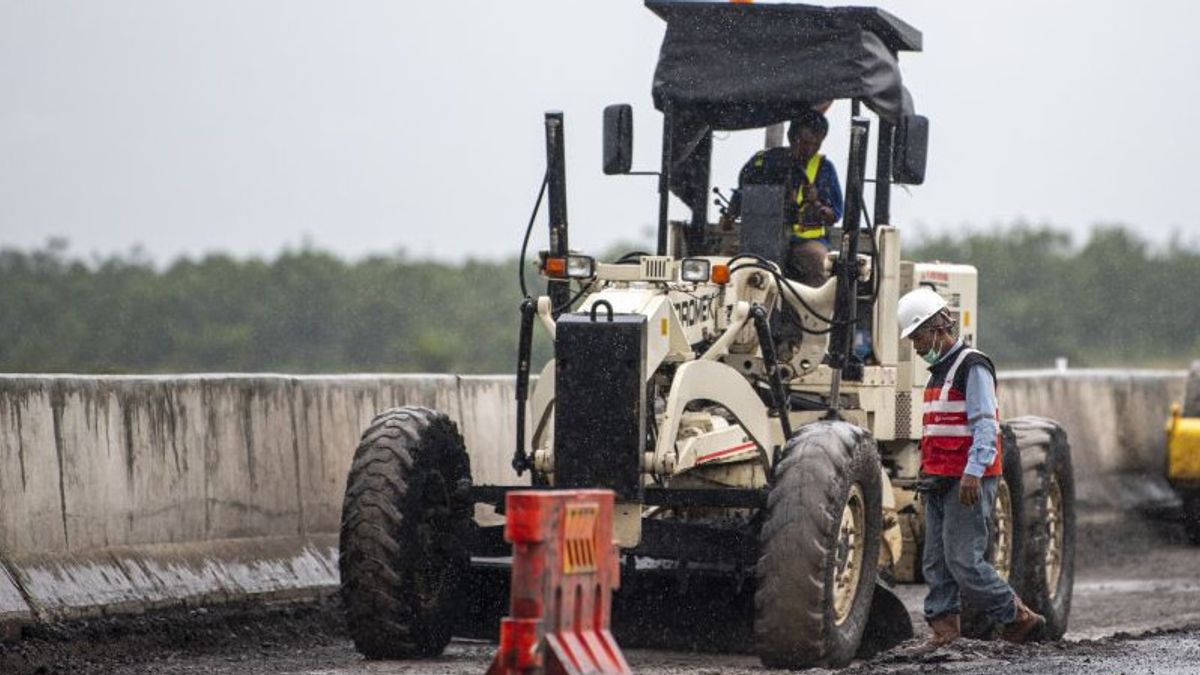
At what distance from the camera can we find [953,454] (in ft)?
42.3

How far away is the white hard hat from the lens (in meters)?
12.9

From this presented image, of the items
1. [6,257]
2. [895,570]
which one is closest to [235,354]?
[6,257]

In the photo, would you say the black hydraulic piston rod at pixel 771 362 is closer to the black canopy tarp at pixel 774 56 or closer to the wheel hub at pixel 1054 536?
the black canopy tarp at pixel 774 56

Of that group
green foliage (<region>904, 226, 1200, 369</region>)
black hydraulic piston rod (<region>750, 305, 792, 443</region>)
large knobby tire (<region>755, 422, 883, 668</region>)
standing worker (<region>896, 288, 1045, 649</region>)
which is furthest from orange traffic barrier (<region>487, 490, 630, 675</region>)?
green foliage (<region>904, 226, 1200, 369</region>)

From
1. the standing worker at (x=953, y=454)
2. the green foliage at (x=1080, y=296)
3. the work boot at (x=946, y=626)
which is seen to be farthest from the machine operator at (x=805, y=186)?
the green foliage at (x=1080, y=296)

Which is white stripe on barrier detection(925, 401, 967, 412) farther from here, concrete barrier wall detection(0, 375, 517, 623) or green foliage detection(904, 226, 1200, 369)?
green foliage detection(904, 226, 1200, 369)

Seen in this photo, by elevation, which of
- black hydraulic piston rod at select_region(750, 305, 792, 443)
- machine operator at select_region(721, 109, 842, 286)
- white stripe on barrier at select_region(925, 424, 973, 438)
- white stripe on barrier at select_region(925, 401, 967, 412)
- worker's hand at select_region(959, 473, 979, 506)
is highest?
machine operator at select_region(721, 109, 842, 286)

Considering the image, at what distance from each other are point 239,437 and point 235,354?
14245 mm

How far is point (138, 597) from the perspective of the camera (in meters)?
12.3

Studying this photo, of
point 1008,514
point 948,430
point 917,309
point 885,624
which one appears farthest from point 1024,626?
point 917,309

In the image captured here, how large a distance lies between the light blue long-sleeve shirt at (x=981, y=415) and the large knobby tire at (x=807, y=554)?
Answer: 0.76 meters

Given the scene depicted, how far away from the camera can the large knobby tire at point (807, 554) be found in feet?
38.2

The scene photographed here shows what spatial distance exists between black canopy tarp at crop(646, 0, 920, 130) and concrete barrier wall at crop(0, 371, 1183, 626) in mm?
2642

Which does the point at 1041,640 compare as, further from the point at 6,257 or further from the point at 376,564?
the point at 6,257
